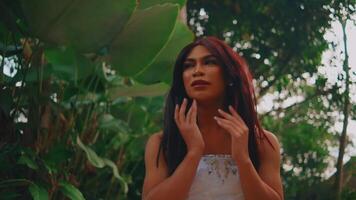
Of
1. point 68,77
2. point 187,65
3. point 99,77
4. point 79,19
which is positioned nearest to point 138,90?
point 99,77

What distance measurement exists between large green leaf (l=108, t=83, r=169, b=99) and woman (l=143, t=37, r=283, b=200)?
4.94 ft

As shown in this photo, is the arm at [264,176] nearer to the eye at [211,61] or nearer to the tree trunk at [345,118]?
the eye at [211,61]

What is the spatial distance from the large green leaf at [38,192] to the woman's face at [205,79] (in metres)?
0.96

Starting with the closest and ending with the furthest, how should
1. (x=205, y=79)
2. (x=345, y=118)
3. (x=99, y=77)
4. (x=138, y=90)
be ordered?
(x=205, y=79) → (x=99, y=77) → (x=138, y=90) → (x=345, y=118)

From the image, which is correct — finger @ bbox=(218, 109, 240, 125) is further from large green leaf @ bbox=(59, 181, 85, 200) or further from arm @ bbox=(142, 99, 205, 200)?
large green leaf @ bbox=(59, 181, 85, 200)

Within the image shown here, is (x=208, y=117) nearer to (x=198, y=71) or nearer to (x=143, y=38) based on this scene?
(x=198, y=71)

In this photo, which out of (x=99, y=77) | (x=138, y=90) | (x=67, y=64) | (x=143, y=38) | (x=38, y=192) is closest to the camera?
(x=38, y=192)

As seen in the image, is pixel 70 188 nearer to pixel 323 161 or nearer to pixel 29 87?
pixel 29 87

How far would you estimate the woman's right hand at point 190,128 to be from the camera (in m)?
1.14

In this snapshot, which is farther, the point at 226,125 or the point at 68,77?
the point at 68,77

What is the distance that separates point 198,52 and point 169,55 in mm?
1274

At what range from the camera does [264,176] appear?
1176 millimetres

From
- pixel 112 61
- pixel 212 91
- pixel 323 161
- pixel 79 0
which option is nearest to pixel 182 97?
pixel 212 91

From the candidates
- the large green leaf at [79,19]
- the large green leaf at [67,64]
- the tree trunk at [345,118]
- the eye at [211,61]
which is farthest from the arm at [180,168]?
the tree trunk at [345,118]
